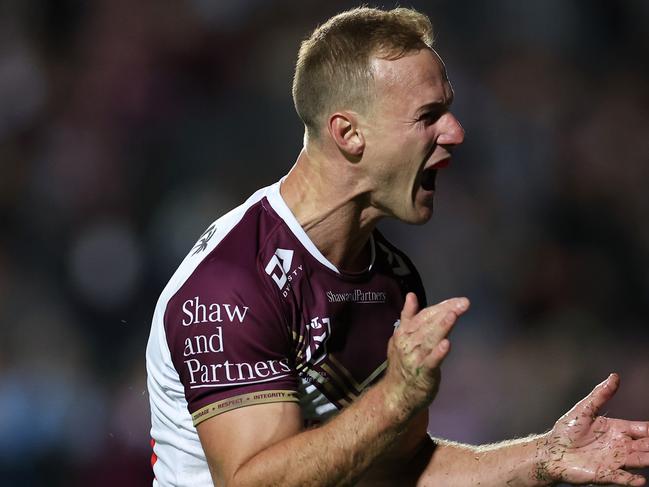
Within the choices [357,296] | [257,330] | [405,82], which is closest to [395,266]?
[357,296]

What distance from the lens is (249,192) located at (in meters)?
6.77

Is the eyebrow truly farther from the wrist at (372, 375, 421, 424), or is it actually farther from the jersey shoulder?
the wrist at (372, 375, 421, 424)

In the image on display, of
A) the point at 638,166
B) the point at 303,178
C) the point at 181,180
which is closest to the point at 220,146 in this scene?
the point at 181,180

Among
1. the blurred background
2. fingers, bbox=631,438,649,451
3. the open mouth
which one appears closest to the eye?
the open mouth

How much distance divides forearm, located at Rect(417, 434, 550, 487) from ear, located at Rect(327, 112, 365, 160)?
1117 millimetres

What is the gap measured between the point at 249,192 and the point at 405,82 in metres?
3.48

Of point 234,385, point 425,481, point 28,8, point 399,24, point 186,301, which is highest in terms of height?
point 28,8

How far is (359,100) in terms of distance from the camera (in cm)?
341

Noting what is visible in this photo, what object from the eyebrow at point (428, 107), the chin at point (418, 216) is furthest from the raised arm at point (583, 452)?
the eyebrow at point (428, 107)

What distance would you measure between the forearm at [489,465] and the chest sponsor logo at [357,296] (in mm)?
607

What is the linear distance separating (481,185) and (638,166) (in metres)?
1.03

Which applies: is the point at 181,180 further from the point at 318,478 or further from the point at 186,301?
the point at 318,478

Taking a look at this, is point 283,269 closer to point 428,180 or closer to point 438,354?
point 428,180

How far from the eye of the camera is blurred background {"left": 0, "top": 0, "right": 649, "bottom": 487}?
244 inches
